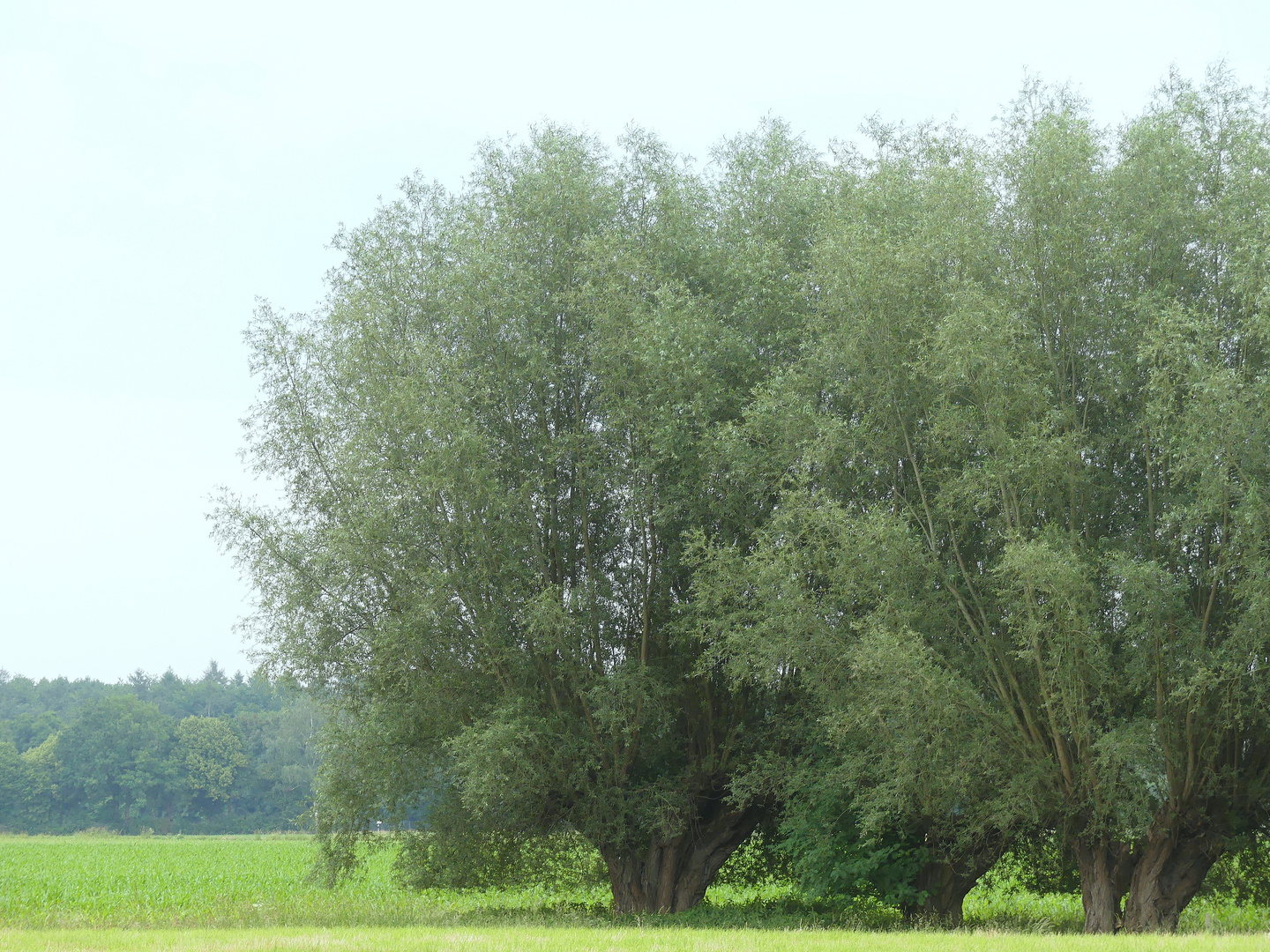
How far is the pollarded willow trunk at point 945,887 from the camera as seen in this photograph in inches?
900

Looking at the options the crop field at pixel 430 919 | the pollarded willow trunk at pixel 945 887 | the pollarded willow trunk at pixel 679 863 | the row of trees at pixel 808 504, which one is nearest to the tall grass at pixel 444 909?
the crop field at pixel 430 919

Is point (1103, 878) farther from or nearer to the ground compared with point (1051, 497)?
nearer to the ground

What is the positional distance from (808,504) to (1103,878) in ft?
32.0

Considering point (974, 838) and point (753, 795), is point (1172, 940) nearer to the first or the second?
point (974, 838)

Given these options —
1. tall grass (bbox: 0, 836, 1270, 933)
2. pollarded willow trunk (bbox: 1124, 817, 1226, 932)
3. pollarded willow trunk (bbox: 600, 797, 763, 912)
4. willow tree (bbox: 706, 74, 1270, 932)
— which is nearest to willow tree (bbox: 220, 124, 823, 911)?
pollarded willow trunk (bbox: 600, 797, 763, 912)

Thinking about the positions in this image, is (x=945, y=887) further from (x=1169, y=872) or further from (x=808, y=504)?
(x=808, y=504)

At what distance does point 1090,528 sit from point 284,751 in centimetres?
11457

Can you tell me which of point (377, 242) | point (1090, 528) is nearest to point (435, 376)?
point (377, 242)

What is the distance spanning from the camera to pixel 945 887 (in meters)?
23.7

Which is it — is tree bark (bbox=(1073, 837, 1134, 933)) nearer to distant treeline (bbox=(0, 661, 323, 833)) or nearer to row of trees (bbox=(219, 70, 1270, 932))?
row of trees (bbox=(219, 70, 1270, 932))

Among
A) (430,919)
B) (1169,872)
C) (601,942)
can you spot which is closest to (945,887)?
(1169,872)

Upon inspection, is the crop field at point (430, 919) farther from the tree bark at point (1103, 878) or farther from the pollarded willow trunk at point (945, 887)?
the tree bark at point (1103, 878)

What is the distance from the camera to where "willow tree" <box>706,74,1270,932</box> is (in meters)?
17.6

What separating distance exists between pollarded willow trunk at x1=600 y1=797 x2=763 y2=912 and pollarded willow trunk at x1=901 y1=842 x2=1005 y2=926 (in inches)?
167
